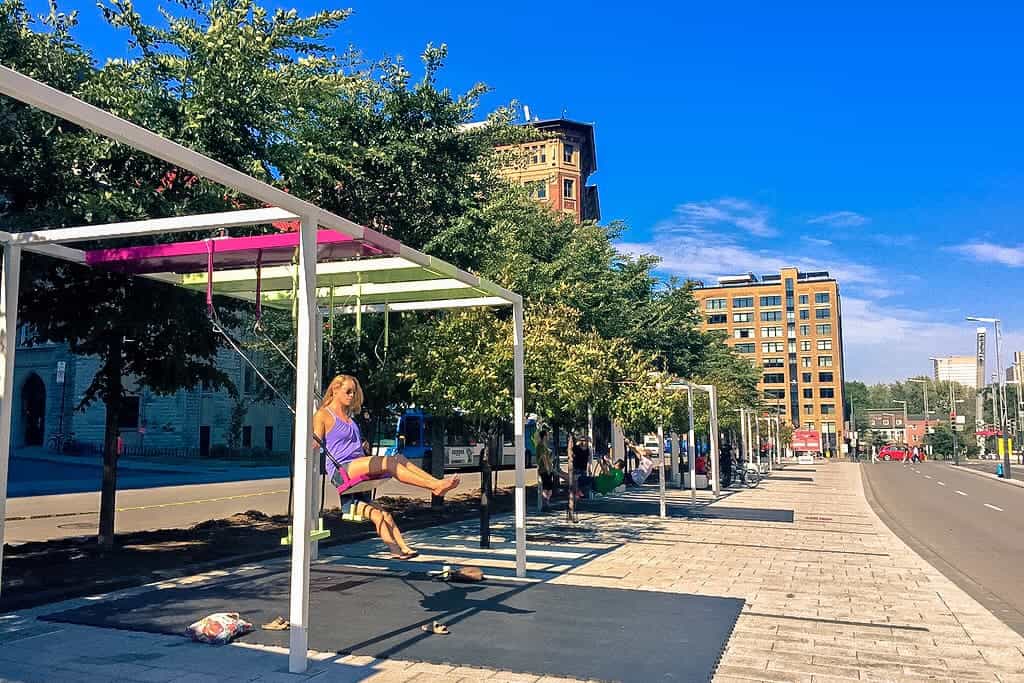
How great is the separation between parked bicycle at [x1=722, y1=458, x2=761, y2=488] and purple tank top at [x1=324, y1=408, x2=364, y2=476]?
26.5 m

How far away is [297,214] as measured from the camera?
650 centimetres

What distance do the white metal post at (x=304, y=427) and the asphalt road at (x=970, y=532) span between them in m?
7.47

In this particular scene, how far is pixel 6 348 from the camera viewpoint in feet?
25.0

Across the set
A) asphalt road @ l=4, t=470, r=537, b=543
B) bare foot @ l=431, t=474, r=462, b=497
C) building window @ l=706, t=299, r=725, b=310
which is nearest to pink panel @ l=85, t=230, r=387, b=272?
bare foot @ l=431, t=474, r=462, b=497

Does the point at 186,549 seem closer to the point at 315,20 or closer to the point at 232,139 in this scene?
the point at 232,139

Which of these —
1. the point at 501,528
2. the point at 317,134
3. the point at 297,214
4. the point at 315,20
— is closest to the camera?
the point at 297,214

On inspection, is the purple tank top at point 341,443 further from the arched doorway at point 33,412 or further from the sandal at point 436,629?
the arched doorway at point 33,412

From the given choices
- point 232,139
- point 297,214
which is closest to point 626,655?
point 297,214

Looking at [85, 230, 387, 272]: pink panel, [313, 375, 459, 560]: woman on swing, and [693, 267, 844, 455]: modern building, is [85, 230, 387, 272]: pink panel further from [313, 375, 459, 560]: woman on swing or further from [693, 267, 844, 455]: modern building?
[693, 267, 844, 455]: modern building

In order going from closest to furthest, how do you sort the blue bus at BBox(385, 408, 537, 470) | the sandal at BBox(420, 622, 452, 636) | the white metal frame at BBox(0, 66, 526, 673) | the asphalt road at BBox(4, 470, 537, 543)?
1. the white metal frame at BBox(0, 66, 526, 673)
2. the sandal at BBox(420, 622, 452, 636)
3. the asphalt road at BBox(4, 470, 537, 543)
4. the blue bus at BBox(385, 408, 537, 470)

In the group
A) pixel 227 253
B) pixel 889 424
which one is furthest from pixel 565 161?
pixel 889 424

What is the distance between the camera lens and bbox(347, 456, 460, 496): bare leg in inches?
257

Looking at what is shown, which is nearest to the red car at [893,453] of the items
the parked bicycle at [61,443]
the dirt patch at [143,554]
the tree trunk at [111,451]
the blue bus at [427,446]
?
the blue bus at [427,446]

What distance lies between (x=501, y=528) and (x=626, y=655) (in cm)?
991
